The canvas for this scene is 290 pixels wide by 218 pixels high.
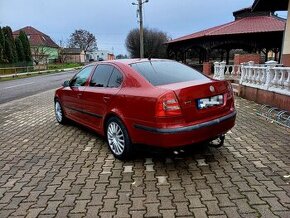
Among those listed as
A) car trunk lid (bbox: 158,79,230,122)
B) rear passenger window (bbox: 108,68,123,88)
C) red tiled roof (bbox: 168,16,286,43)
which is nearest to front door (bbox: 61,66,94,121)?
rear passenger window (bbox: 108,68,123,88)

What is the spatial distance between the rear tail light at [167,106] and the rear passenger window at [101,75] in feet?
5.18

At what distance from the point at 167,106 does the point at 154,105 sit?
0.18 m

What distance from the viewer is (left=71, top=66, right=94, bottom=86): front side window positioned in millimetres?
6318

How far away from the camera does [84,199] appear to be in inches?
151

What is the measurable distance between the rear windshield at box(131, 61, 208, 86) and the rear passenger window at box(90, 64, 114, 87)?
614mm

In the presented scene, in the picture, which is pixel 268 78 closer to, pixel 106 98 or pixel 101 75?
pixel 101 75

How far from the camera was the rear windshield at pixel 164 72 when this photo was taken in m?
4.79

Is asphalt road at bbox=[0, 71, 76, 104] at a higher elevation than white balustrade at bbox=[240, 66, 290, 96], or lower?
lower

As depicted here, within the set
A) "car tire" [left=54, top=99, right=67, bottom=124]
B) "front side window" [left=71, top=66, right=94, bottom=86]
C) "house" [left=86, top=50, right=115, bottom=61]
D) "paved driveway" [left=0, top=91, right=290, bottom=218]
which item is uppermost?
"front side window" [left=71, top=66, right=94, bottom=86]

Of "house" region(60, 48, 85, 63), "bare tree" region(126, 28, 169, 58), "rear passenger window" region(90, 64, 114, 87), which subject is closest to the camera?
"rear passenger window" region(90, 64, 114, 87)

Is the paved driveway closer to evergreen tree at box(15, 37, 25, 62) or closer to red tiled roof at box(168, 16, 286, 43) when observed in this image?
red tiled roof at box(168, 16, 286, 43)


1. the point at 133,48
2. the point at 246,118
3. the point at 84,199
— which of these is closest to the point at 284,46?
the point at 246,118

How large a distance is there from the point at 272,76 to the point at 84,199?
7.21 meters

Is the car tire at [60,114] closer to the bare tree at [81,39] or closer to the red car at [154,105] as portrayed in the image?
the red car at [154,105]
